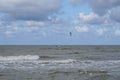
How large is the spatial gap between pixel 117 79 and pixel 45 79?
5.94 metres

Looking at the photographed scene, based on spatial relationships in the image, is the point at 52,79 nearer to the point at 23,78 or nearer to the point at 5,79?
the point at 23,78

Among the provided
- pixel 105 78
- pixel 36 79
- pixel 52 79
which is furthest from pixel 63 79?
pixel 105 78

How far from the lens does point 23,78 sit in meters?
21.8

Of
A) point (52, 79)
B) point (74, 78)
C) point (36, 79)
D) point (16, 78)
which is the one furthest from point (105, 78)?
Answer: point (16, 78)

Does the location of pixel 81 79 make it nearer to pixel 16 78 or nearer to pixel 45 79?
pixel 45 79

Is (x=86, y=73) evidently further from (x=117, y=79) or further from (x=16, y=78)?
(x=16, y=78)

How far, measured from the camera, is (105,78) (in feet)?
72.4

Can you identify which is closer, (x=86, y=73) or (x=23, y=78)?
(x=23, y=78)

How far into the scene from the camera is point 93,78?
2206cm

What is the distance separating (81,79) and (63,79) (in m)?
1.51

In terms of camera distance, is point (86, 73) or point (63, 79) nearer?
point (63, 79)

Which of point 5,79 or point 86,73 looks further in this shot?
point 86,73

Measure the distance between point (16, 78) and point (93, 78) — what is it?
6567mm

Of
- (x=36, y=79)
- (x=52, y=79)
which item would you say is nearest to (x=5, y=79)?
(x=36, y=79)
